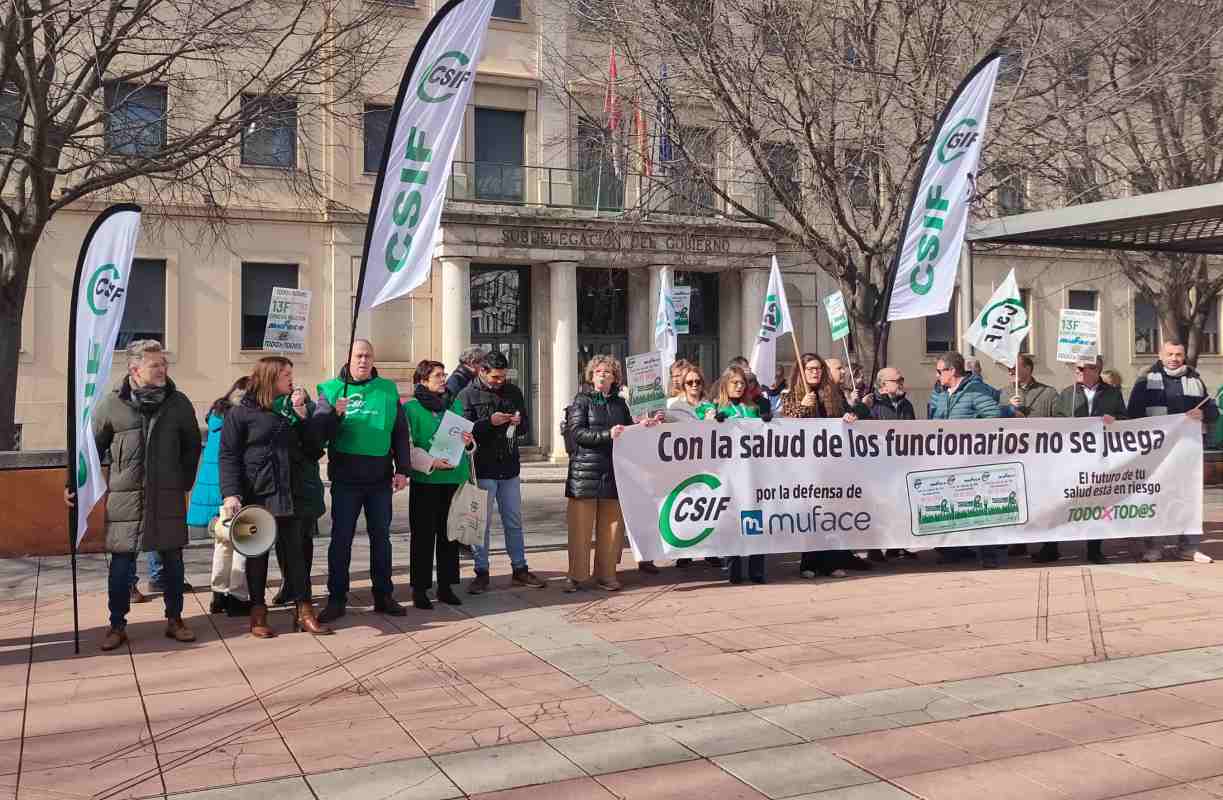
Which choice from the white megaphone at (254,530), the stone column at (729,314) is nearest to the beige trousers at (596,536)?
the white megaphone at (254,530)

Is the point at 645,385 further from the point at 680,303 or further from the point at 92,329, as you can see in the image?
the point at 680,303

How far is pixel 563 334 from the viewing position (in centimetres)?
2683

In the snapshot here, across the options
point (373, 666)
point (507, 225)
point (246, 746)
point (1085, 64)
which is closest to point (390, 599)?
point (373, 666)

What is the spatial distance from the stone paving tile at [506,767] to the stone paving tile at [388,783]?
69mm

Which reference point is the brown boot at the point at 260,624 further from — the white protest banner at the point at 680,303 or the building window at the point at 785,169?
the white protest banner at the point at 680,303

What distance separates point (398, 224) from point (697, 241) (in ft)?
64.9

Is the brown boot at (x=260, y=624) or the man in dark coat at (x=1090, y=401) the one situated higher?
the man in dark coat at (x=1090, y=401)

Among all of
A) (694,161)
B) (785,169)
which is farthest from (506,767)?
(785,169)

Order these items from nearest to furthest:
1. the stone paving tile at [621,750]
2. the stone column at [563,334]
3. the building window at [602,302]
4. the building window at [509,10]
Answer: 1. the stone paving tile at [621,750]
2. the stone column at [563,334]
3. the building window at [509,10]
4. the building window at [602,302]

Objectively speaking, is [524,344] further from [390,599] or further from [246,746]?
[246,746]

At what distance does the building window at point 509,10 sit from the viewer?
2719 cm

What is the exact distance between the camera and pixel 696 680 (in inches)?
252

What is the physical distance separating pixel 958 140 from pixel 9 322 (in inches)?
419

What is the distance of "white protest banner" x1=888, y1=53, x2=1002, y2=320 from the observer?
34.2 feet
